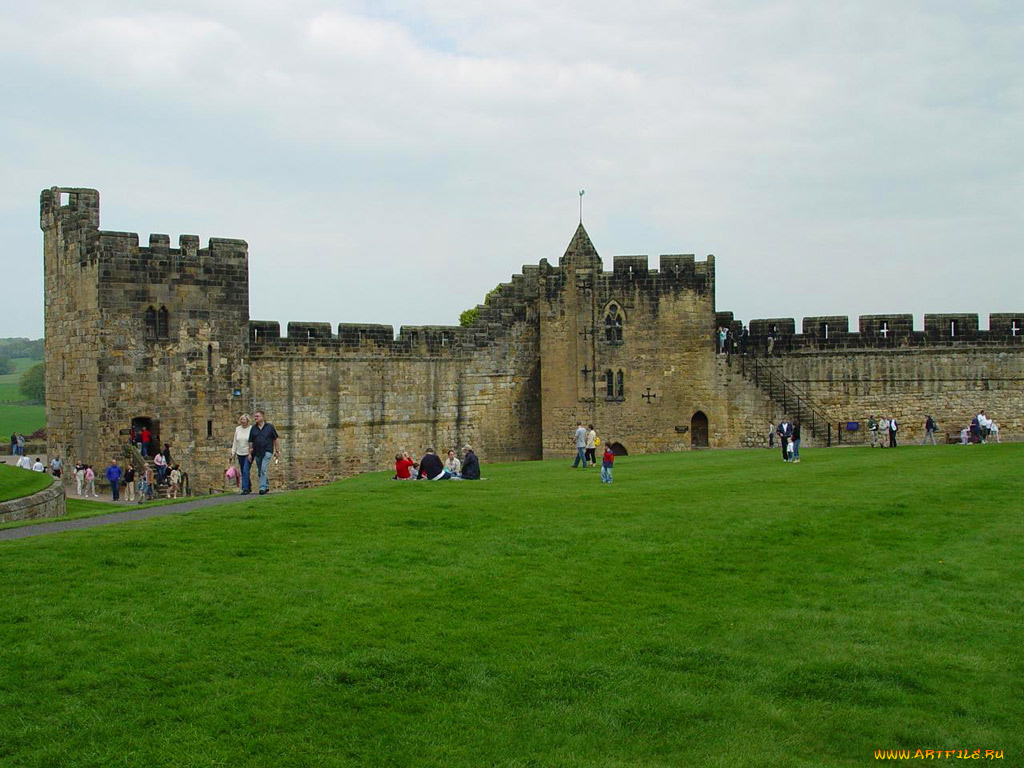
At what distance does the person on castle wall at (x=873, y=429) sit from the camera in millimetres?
35963

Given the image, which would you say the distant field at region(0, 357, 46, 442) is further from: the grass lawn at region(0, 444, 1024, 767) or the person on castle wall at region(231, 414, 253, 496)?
the grass lawn at region(0, 444, 1024, 767)

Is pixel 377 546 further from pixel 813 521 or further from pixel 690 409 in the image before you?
pixel 690 409

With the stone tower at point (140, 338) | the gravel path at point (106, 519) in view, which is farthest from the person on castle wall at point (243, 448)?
the stone tower at point (140, 338)

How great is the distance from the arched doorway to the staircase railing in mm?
2154

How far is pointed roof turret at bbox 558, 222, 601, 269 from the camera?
37.4m

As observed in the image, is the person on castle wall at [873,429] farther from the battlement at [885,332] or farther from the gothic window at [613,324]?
the gothic window at [613,324]

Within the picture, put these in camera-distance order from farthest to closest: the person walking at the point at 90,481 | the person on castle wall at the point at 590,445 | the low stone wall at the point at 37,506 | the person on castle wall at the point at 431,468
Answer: the person walking at the point at 90,481
the person on castle wall at the point at 590,445
the low stone wall at the point at 37,506
the person on castle wall at the point at 431,468

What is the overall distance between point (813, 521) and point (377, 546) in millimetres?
7266

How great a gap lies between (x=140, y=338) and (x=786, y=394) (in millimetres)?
21695

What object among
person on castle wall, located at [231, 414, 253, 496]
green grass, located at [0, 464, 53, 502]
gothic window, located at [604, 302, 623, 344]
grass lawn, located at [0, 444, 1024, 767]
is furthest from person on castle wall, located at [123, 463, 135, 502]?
gothic window, located at [604, 302, 623, 344]

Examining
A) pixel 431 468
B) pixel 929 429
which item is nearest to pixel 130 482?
pixel 431 468

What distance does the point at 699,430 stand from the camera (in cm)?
3750

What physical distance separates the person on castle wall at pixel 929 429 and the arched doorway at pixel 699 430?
296 inches

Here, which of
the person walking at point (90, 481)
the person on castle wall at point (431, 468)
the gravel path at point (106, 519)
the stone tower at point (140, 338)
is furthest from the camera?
the person walking at point (90, 481)
